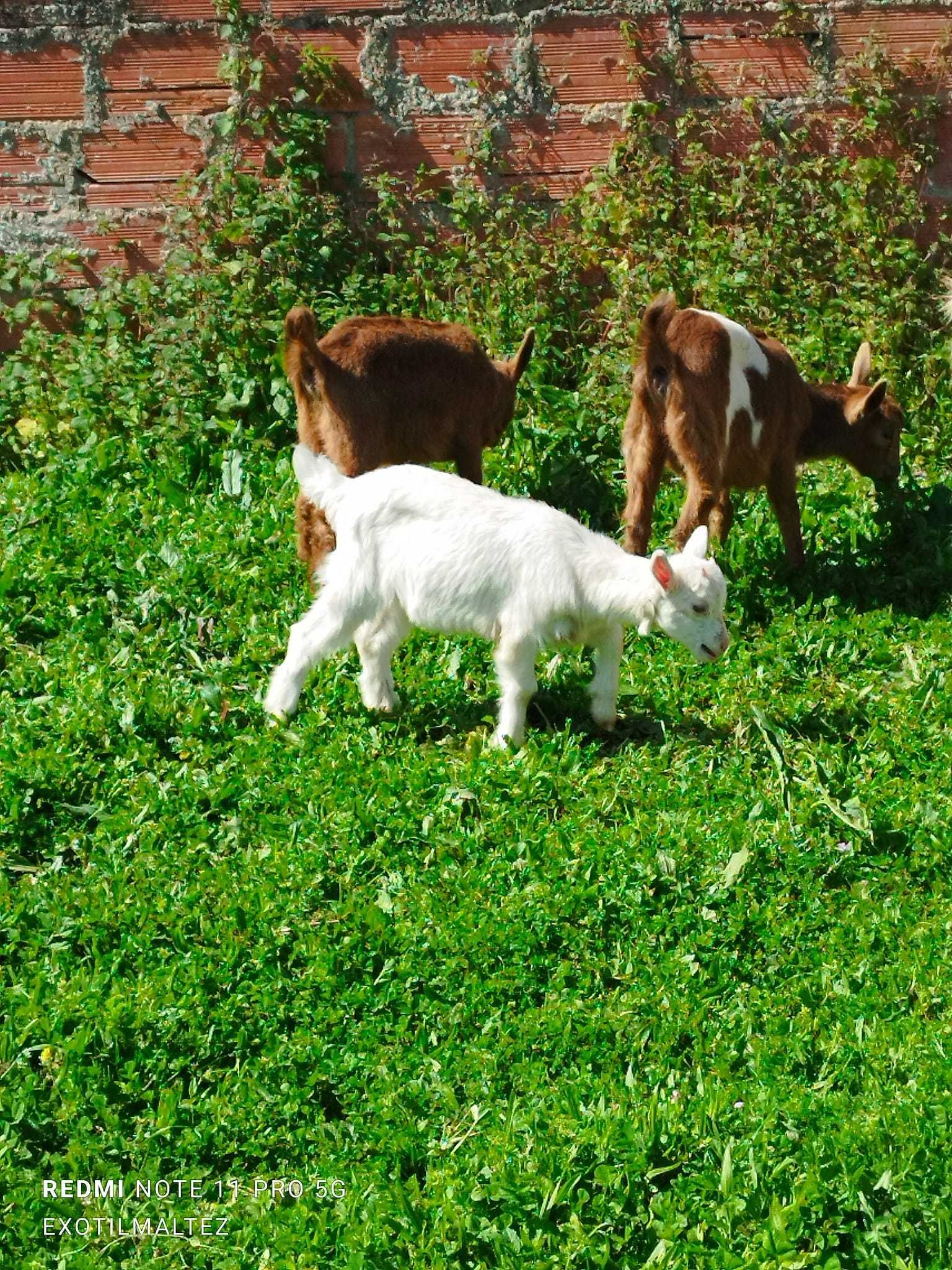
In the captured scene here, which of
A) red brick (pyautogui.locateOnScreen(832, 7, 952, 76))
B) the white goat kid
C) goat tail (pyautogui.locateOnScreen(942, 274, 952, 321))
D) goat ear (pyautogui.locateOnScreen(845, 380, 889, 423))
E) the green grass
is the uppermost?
red brick (pyautogui.locateOnScreen(832, 7, 952, 76))

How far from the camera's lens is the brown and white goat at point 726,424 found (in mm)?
7219

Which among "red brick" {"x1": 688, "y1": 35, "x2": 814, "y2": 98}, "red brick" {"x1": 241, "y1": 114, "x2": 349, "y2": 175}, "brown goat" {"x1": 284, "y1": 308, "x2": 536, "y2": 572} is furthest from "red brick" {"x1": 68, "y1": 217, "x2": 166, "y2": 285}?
"red brick" {"x1": 688, "y1": 35, "x2": 814, "y2": 98}

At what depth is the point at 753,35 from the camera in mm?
9055

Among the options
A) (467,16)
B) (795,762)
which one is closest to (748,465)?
(795,762)

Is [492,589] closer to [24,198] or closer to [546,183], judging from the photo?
[546,183]

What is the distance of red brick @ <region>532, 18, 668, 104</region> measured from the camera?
9.09 metres

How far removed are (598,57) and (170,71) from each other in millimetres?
2518

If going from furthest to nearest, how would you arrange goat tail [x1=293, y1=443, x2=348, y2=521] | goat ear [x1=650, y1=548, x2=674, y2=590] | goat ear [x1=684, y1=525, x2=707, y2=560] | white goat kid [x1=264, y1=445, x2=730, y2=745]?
goat tail [x1=293, y1=443, x2=348, y2=521]
goat ear [x1=684, y1=525, x2=707, y2=560]
white goat kid [x1=264, y1=445, x2=730, y2=745]
goat ear [x1=650, y1=548, x2=674, y2=590]

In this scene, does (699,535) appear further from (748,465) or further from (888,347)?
(888,347)

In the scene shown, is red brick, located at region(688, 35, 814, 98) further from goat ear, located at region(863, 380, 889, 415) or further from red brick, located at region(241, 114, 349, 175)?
goat ear, located at region(863, 380, 889, 415)

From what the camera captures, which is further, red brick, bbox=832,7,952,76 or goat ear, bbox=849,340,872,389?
red brick, bbox=832,7,952,76

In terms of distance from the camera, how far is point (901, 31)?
8.98 meters

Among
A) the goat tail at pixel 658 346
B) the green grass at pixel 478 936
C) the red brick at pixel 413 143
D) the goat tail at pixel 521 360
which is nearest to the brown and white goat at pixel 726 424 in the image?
the goat tail at pixel 658 346

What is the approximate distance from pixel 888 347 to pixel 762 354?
1534 mm
